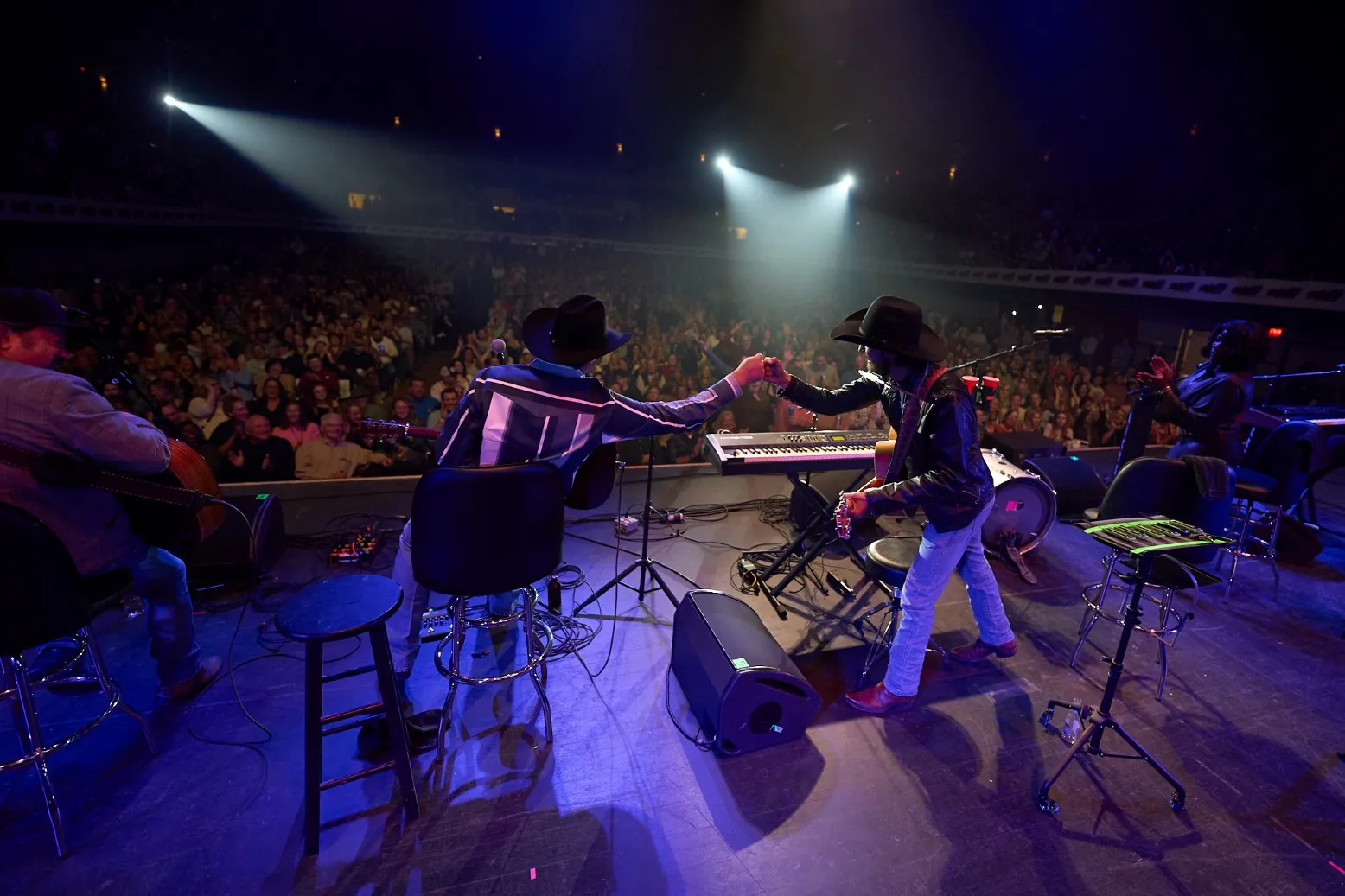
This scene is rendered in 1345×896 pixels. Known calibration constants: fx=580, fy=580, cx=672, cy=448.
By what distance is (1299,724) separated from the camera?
108 inches

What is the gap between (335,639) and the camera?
1.60 metres

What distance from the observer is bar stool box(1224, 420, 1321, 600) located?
12.4 feet

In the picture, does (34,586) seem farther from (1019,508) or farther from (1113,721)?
(1019,508)

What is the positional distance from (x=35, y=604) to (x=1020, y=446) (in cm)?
630

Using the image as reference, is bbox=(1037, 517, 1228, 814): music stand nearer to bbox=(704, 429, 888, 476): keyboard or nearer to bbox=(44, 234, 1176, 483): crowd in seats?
bbox=(704, 429, 888, 476): keyboard

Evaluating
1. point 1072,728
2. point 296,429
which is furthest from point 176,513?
point 1072,728

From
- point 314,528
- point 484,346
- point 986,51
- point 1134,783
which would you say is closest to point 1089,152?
point 986,51

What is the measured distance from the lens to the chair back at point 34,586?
166 centimetres

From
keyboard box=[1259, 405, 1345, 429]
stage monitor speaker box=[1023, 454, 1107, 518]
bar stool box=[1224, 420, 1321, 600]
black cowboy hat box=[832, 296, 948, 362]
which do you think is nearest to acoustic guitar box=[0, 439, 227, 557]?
black cowboy hat box=[832, 296, 948, 362]

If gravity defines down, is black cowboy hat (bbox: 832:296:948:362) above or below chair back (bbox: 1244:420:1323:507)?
above

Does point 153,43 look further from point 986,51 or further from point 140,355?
point 986,51

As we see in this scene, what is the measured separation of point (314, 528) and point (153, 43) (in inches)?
486

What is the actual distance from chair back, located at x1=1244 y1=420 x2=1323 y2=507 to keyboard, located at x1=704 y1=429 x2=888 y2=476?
8.72 feet

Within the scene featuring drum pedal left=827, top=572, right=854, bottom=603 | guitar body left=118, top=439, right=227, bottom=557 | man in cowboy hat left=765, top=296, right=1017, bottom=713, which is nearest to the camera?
guitar body left=118, top=439, right=227, bottom=557
